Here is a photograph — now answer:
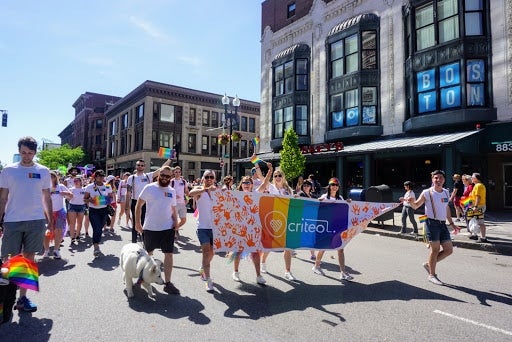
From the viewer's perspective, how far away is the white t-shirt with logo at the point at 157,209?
5422 mm

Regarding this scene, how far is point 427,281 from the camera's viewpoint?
609cm

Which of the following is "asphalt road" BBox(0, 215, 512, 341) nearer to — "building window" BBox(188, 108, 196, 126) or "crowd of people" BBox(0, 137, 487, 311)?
"crowd of people" BBox(0, 137, 487, 311)

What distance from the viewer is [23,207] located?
4555 mm

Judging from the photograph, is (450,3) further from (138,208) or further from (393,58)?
(138,208)

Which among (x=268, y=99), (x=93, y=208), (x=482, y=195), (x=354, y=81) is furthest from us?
(x=268, y=99)

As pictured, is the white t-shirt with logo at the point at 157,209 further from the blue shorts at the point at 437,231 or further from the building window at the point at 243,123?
the building window at the point at 243,123

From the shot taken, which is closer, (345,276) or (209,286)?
(209,286)

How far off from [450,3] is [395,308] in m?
18.3

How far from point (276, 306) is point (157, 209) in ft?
→ 7.46

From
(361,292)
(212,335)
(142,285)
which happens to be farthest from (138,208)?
(361,292)

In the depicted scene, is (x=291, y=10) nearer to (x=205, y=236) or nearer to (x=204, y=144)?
(x=204, y=144)

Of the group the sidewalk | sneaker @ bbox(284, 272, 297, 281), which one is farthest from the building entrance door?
sneaker @ bbox(284, 272, 297, 281)

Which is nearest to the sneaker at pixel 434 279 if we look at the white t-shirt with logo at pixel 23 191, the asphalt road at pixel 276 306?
the asphalt road at pixel 276 306

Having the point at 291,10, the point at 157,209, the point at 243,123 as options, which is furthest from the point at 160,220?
the point at 243,123
